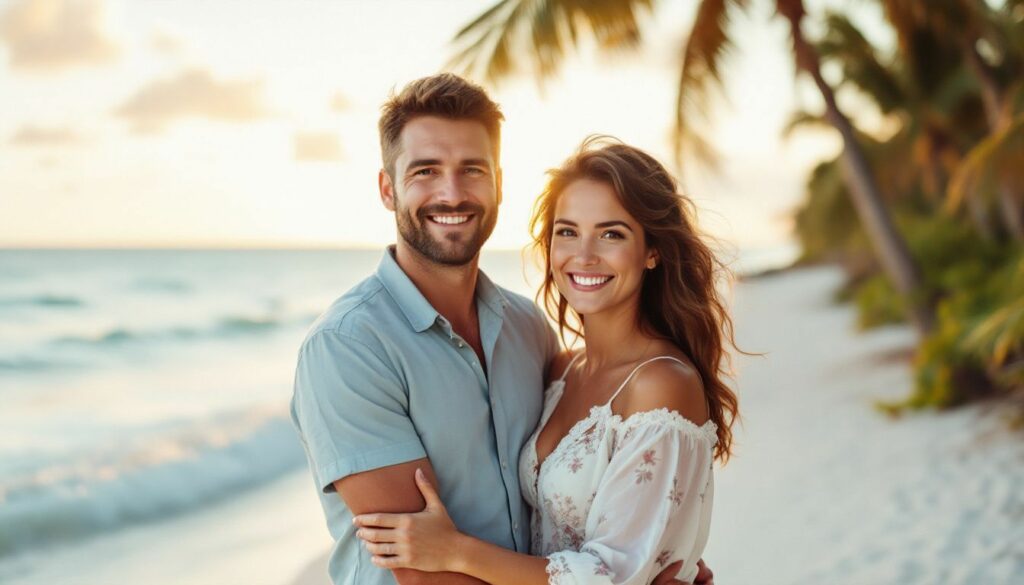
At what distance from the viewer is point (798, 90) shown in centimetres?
902

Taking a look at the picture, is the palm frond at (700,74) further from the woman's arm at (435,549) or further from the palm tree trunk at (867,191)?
the woman's arm at (435,549)

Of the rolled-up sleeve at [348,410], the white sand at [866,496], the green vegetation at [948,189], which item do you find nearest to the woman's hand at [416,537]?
→ the rolled-up sleeve at [348,410]

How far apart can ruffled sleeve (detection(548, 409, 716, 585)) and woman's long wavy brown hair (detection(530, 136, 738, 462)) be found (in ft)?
1.30

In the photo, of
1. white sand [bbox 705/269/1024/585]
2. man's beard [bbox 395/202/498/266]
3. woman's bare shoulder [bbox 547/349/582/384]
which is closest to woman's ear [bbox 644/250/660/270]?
woman's bare shoulder [bbox 547/349/582/384]

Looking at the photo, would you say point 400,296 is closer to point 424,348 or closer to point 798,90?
point 424,348

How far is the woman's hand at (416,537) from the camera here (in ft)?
7.34

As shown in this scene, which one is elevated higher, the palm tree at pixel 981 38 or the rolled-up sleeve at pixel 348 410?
the palm tree at pixel 981 38

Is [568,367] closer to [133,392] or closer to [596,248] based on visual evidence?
[596,248]

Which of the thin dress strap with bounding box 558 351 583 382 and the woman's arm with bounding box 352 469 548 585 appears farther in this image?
the thin dress strap with bounding box 558 351 583 382

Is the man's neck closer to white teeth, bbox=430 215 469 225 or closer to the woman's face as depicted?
white teeth, bbox=430 215 469 225

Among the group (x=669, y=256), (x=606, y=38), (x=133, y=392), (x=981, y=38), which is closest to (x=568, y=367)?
(x=669, y=256)

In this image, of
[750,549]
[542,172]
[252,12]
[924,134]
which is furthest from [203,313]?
[542,172]

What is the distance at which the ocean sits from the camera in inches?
352

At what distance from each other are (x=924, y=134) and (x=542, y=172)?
16.9 metres
